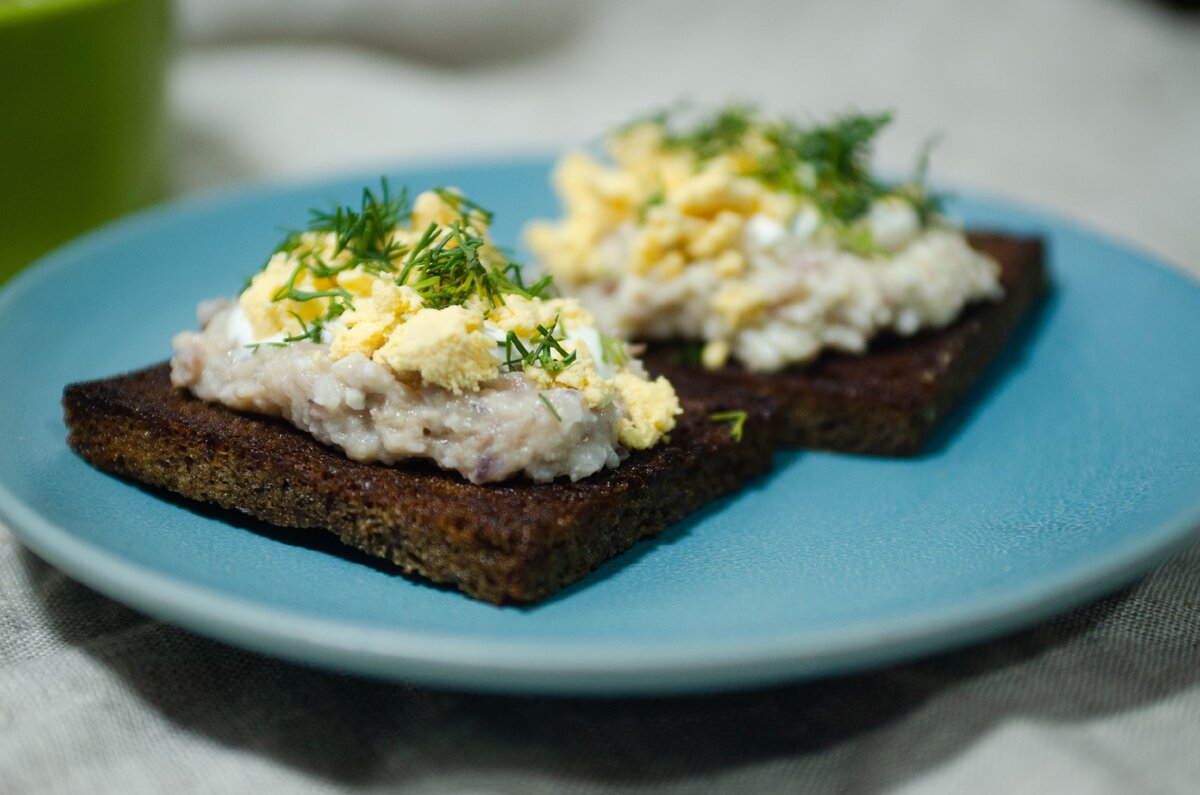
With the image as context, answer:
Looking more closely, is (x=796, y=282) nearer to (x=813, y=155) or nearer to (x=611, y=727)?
(x=813, y=155)

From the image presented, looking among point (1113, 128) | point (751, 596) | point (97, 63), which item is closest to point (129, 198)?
point (97, 63)

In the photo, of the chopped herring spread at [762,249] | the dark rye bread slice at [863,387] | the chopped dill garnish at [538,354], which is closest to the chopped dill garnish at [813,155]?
the chopped herring spread at [762,249]

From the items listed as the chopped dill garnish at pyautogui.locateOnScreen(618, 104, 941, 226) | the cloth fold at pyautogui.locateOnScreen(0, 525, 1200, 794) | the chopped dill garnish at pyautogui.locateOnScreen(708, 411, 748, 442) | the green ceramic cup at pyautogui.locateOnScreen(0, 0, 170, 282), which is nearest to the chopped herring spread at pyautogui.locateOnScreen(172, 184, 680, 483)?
the chopped dill garnish at pyautogui.locateOnScreen(708, 411, 748, 442)

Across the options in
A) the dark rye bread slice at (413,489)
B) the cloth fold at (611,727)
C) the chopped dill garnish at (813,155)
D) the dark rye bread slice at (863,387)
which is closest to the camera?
the cloth fold at (611,727)

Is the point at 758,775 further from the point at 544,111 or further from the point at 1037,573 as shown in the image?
the point at 544,111

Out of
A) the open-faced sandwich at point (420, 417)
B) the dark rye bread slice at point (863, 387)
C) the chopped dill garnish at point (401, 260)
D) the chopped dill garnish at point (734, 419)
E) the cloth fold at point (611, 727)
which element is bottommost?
the cloth fold at point (611, 727)

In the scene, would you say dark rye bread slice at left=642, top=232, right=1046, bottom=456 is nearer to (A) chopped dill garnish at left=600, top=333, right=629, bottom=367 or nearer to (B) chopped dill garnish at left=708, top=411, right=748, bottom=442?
(B) chopped dill garnish at left=708, top=411, right=748, bottom=442

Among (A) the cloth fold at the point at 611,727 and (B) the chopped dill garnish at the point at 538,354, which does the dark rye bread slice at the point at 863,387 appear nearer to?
(B) the chopped dill garnish at the point at 538,354

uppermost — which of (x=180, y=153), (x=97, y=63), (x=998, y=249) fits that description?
(x=97, y=63)
